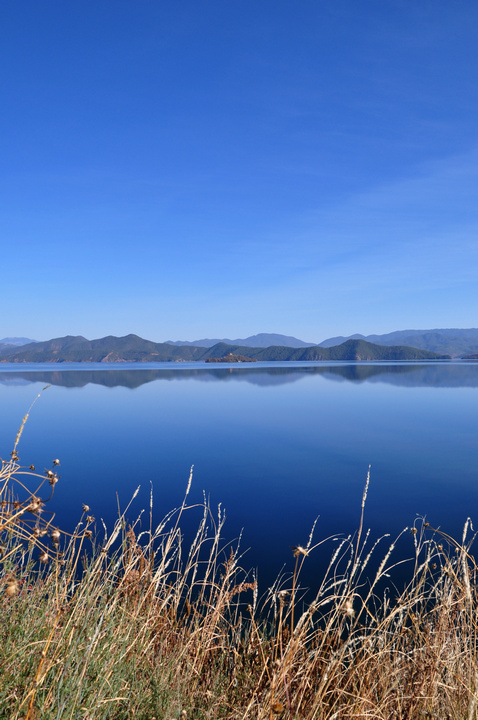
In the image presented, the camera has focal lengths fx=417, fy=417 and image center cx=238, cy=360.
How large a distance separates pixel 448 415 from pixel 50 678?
30.1m

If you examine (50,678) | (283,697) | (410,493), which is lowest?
(410,493)

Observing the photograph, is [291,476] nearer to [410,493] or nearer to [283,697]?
[410,493]

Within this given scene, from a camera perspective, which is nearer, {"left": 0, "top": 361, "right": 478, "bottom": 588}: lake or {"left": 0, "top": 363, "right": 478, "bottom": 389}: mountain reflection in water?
{"left": 0, "top": 361, "right": 478, "bottom": 588}: lake

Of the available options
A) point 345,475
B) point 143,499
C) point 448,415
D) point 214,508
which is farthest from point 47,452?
point 448,415

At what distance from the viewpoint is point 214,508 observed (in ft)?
37.6

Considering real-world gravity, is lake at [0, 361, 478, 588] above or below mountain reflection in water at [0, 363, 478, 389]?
below

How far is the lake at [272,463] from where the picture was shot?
420 inches

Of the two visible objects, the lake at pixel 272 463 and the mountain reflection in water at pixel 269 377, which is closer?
the lake at pixel 272 463

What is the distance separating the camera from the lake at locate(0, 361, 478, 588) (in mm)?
10680

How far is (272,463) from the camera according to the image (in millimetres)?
16422

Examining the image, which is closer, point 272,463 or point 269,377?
point 272,463

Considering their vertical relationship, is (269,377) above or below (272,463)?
above

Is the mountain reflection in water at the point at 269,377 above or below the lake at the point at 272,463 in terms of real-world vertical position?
above

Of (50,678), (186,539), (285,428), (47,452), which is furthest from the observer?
(285,428)
